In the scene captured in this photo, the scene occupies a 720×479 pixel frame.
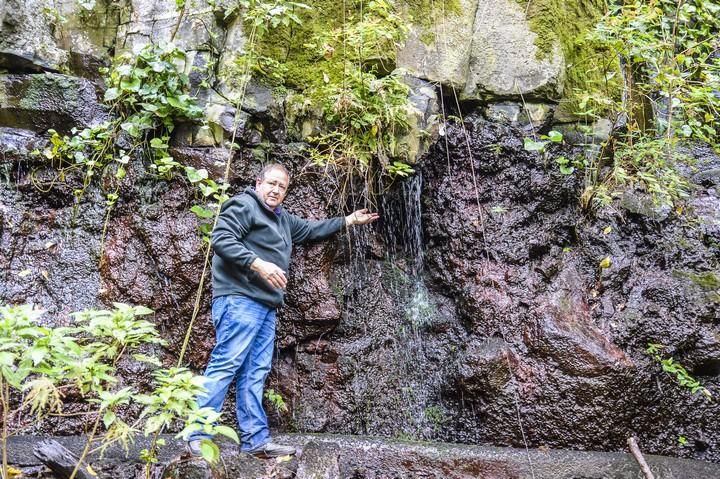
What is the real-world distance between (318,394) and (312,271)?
103 centimetres

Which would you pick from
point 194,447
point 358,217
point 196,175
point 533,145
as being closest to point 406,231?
point 358,217

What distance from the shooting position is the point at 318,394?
5.11m

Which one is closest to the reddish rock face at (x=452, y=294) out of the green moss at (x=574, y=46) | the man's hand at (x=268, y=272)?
the green moss at (x=574, y=46)

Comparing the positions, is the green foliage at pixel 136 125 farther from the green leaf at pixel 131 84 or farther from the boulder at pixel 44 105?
the boulder at pixel 44 105

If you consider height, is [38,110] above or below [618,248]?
above

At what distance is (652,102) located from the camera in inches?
228

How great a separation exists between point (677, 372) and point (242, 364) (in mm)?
3422

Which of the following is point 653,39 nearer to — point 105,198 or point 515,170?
point 515,170

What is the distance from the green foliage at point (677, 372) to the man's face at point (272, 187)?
3.23m

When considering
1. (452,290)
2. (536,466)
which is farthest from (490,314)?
(536,466)

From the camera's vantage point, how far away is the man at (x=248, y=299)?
4.06 meters

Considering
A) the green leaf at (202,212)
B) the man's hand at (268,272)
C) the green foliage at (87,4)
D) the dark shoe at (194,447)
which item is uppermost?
the green foliage at (87,4)

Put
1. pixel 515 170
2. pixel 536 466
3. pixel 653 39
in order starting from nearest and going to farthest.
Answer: pixel 536 466
pixel 653 39
pixel 515 170

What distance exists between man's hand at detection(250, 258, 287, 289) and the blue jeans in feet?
0.88
